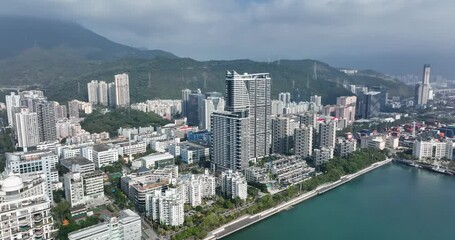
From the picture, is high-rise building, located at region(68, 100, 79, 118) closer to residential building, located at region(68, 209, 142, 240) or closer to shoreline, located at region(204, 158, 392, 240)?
residential building, located at region(68, 209, 142, 240)

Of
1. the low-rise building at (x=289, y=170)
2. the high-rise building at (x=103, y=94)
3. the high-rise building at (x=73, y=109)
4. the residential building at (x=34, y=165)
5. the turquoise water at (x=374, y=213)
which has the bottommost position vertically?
the turquoise water at (x=374, y=213)

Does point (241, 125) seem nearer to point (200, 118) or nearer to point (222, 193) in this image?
point (222, 193)

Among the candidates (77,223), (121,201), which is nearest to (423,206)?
(121,201)

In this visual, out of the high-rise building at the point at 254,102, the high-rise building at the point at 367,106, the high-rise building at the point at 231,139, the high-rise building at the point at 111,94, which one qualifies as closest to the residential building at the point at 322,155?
the high-rise building at the point at 254,102

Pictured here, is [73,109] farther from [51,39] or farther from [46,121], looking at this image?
[51,39]

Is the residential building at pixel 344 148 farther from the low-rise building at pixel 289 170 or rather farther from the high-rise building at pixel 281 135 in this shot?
the low-rise building at pixel 289 170

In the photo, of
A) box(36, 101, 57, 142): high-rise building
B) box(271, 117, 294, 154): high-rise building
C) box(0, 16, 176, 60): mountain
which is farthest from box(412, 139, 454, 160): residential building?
box(0, 16, 176, 60): mountain
